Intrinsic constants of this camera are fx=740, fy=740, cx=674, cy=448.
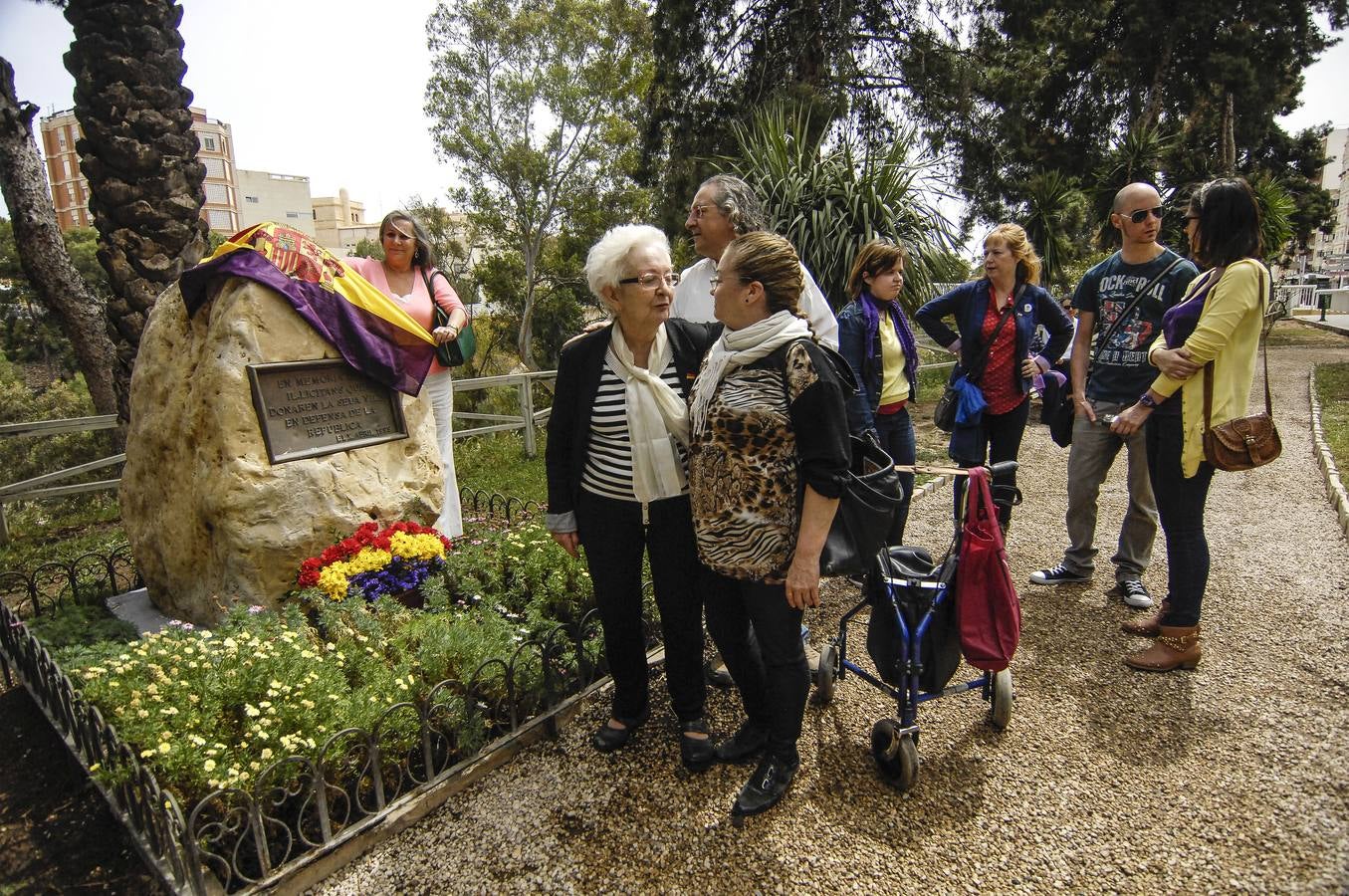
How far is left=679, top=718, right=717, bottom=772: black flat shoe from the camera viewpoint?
258 centimetres

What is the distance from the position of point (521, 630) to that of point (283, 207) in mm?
83118

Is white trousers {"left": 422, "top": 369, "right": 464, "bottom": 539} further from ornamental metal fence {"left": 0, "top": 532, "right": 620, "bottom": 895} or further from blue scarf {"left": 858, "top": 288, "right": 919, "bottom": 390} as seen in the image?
blue scarf {"left": 858, "top": 288, "right": 919, "bottom": 390}

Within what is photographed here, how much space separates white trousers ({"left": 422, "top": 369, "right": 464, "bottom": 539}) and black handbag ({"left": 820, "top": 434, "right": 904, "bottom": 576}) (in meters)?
3.05

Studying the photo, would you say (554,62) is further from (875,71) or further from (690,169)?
(875,71)

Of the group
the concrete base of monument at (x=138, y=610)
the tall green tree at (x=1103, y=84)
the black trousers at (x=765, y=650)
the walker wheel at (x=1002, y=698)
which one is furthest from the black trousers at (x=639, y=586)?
the tall green tree at (x=1103, y=84)

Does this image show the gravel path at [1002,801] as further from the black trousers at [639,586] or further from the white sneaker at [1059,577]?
the white sneaker at [1059,577]

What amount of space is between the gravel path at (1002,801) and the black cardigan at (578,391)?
1.02 m

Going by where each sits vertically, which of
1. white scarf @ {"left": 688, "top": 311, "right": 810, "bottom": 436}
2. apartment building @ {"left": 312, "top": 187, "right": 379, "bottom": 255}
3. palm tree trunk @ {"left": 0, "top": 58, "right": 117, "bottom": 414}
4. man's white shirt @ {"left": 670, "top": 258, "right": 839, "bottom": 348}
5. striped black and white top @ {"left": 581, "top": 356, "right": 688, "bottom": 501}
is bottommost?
striped black and white top @ {"left": 581, "top": 356, "right": 688, "bottom": 501}

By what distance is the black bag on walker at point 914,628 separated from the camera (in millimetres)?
2475

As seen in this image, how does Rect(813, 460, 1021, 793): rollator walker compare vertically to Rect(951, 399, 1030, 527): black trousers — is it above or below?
below

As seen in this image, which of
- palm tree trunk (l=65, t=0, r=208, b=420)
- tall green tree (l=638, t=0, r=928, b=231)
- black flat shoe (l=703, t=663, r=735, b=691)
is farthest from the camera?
tall green tree (l=638, t=0, r=928, b=231)

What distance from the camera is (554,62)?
19.4 metres

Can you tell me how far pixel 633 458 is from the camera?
2365mm

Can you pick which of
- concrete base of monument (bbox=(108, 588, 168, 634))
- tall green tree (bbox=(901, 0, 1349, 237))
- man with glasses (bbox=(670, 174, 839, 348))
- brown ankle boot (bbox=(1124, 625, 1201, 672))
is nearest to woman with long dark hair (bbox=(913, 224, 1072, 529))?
brown ankle boot (bbox=(1124, 625, 1201, 672))
